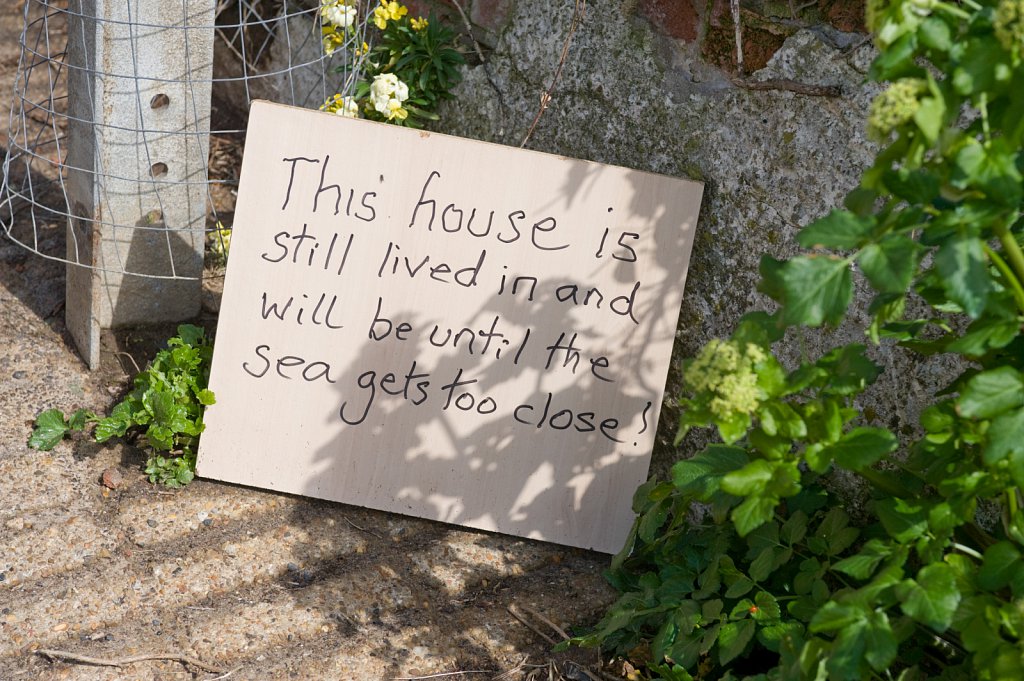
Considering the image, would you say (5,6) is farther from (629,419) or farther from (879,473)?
(879,473)

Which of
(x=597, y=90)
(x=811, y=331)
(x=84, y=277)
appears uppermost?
(x=597, y=90)

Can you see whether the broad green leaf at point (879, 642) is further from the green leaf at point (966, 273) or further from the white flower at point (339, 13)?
the white flower at point (339, 13)

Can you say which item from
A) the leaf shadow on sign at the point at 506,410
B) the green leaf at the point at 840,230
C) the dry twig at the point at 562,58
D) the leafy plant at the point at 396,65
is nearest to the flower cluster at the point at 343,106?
the leafy plant at the point at 396,65

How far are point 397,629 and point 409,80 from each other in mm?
1374

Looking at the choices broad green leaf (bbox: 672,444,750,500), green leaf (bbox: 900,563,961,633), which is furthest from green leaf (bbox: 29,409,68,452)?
green leaf (bbox: 900,563,961,633)

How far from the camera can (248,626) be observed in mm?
1822

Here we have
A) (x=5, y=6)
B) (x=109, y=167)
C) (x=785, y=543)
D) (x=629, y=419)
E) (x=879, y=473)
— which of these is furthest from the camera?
(x=5, y=6)

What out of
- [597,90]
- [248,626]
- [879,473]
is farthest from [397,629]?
[597,90]

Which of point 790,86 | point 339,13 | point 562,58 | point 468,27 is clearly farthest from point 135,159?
point 790,86

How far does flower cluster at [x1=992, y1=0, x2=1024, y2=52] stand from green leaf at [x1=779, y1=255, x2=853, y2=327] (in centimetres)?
28

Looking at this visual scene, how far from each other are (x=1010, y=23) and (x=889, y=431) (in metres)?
0.57

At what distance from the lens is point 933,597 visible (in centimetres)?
119

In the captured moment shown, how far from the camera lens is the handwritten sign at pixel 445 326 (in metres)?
2.02

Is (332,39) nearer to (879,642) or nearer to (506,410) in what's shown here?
(506,410)
